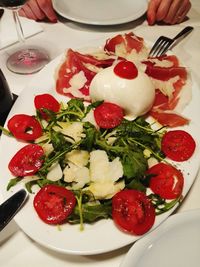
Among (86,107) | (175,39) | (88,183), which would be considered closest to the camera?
(88,183)

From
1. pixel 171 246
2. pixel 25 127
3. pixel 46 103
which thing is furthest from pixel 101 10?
pixel 171 246

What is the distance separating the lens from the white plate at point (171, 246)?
34.0 inches

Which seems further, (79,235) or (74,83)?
(74,83)

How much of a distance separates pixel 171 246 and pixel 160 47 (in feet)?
3.34

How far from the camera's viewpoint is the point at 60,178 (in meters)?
1.08

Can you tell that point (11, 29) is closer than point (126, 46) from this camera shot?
No

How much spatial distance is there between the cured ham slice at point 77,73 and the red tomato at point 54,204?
0.54 metres

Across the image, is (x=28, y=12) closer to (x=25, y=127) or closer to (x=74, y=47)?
(x=74, y=47)

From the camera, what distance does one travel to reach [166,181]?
40.9 inches

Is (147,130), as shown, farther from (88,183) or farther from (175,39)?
(175,39)

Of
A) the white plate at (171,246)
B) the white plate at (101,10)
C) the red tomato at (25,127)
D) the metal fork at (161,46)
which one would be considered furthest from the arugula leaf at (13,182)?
the white plate at (101,10)

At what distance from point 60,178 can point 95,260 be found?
261mm

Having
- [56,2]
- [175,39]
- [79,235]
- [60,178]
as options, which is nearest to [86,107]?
[60,178]

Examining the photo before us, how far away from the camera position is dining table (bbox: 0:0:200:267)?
3.21 ft
